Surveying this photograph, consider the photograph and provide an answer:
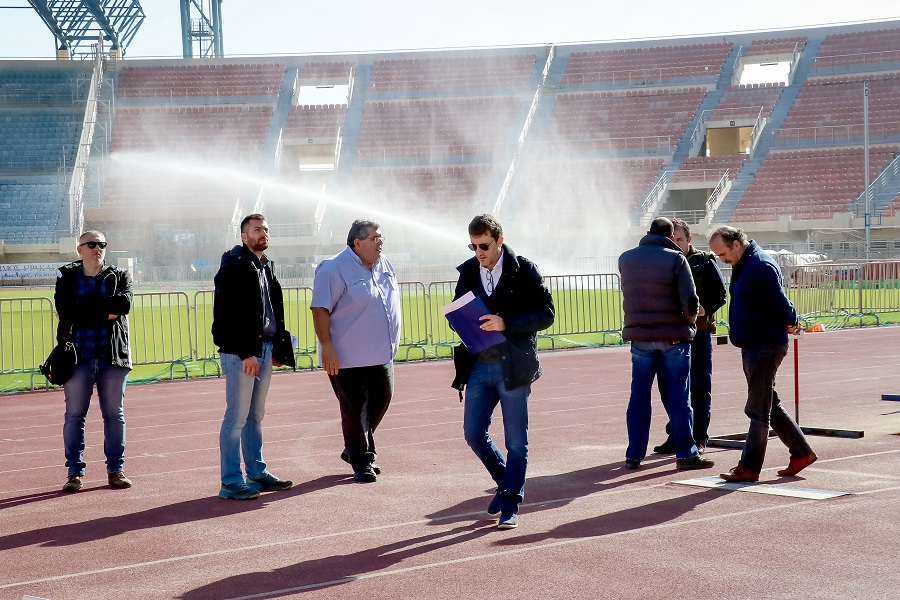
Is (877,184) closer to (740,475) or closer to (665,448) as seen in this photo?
(665,448)

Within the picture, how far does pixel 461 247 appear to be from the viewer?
4153 cm

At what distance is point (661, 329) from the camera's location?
27.2 feet

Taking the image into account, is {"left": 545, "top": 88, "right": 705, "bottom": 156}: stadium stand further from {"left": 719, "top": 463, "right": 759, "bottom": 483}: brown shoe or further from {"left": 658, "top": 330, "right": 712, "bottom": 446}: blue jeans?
{"left": 719, "top": 463, "right": 759, "bottom": 483}: brown shoe

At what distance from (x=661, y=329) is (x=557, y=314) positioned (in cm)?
1447

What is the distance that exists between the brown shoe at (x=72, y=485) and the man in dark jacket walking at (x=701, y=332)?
447 cm

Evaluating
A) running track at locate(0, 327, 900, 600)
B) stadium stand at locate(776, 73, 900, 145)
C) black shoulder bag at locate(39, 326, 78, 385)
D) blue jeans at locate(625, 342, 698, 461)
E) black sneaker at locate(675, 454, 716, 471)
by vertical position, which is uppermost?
stadium stand at locate(776, 73, 900, 145)

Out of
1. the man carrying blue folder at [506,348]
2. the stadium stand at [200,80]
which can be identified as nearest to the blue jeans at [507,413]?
the man carrying blue folder at [506,348]

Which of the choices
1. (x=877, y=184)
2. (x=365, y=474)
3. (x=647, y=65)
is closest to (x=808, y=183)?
(x=877, y=184)

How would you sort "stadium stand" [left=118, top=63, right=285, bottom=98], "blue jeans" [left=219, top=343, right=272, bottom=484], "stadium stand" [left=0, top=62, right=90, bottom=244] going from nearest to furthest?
1. "blue jeans" [left=219, top=343, right=272, bottom=484]
2. "stadium stand" [left=0, top=62, right=90, bottom=244]
3. "stadium stand" [left=118, top=63, right=285, bottom=98]

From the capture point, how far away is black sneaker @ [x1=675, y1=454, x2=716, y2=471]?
8.33 meters

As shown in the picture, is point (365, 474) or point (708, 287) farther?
point (708, 287)

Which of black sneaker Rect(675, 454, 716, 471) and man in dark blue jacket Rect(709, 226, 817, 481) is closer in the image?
man in dark blue jacket Rect(709, 226, 817, 481)

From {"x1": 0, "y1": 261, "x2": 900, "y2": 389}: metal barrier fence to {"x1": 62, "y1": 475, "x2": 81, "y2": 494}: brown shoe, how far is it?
30.3 feet

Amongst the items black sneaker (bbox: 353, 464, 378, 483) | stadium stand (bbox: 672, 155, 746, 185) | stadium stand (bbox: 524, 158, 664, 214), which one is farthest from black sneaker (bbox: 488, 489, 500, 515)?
stadium stand (bbox: 672, 155, 746, 185)
